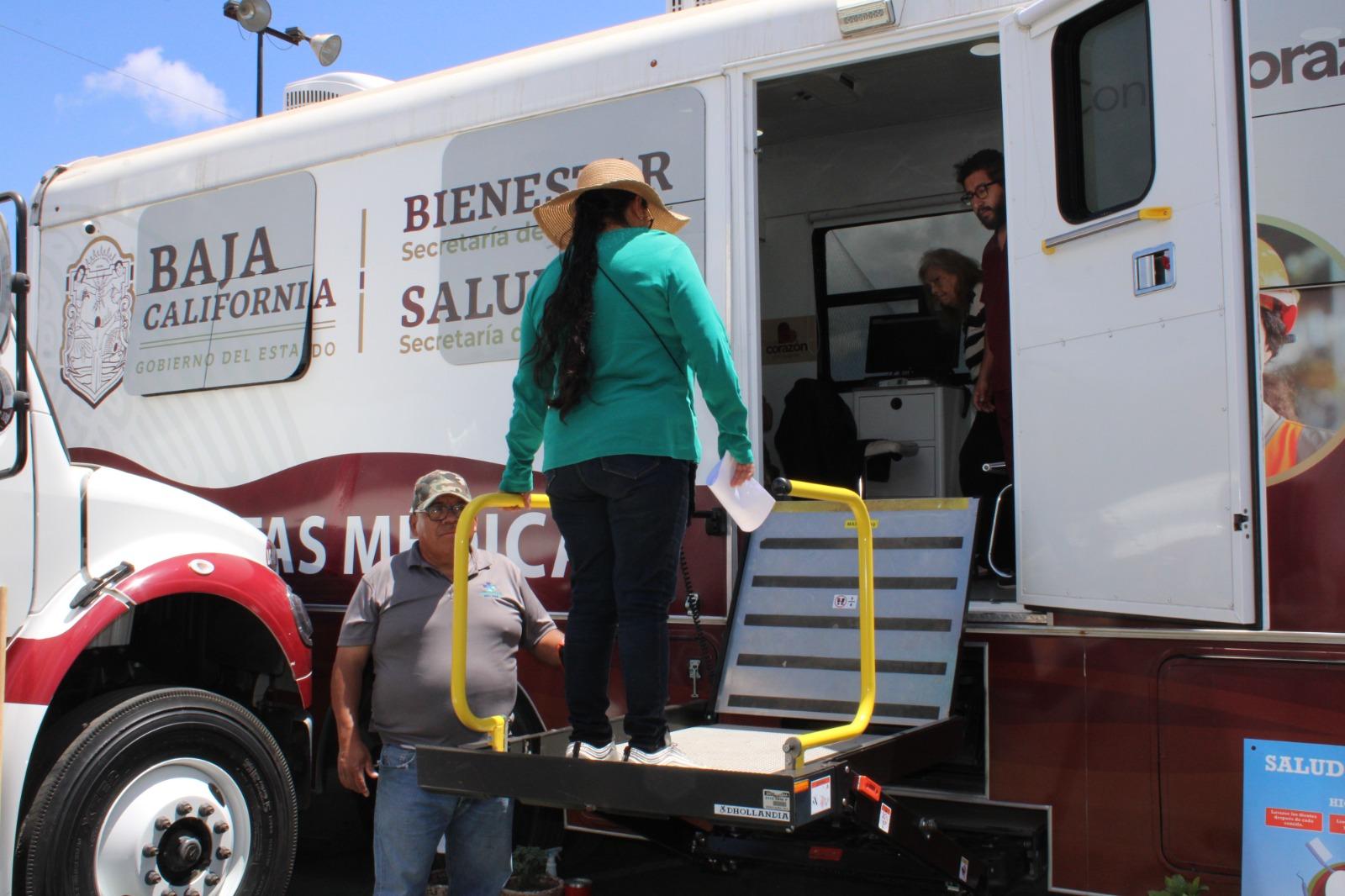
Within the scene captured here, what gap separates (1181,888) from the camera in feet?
10.9

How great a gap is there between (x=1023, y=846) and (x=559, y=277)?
2.12 metres

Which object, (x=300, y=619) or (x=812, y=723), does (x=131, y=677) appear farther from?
(x=812, y=723)

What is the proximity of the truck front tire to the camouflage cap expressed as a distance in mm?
869

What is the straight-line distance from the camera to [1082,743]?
3.56 metres

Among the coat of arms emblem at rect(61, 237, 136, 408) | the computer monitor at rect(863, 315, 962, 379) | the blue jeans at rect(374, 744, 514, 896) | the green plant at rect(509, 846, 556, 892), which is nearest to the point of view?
the blue jeans at rect(374, 744, 514, 896)

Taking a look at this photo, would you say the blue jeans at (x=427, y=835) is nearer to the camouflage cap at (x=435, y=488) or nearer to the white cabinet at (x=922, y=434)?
the camouflage cap at (x=435, y=488)

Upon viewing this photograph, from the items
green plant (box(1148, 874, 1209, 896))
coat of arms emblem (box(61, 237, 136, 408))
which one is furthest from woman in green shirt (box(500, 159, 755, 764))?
coat of arms emblem (box(61, 237, 136, 408))

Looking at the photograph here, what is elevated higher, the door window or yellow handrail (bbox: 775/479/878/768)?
the door window

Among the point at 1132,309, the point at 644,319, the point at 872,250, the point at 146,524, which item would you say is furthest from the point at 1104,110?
the point at 146,524

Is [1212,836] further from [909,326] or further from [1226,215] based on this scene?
[909,326]

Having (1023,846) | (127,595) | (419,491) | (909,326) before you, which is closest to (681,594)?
(419,491)

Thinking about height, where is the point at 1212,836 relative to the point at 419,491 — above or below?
below

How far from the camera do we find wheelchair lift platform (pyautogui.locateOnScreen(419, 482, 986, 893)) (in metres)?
3.03

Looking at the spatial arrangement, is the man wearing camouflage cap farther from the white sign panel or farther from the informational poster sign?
the informational poster sign
